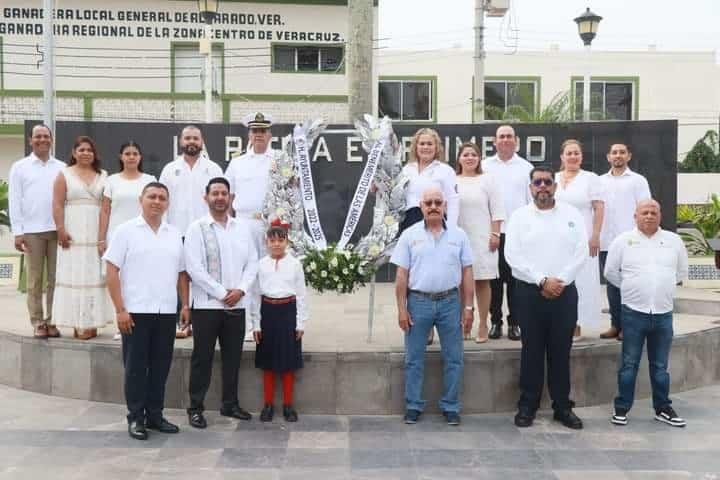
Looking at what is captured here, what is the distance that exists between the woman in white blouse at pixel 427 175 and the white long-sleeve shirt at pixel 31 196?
285 centimetres

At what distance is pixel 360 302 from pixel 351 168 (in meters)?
2.24

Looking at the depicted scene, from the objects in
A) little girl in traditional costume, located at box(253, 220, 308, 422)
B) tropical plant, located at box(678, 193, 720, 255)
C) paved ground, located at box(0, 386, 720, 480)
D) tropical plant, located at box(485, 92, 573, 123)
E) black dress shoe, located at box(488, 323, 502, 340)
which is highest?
tropical plant, located at box(485, 92, 573, 123)

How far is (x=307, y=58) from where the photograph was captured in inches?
828

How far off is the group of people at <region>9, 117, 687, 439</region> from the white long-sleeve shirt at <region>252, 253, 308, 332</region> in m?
0.01

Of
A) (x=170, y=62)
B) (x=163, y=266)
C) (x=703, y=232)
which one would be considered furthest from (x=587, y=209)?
(x=170, y=62)

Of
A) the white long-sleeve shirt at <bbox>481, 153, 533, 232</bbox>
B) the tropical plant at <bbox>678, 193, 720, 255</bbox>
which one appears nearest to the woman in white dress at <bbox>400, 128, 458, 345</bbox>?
the white long-sleeve shirt at <bbox>481, 153, 533, 232</bbox>

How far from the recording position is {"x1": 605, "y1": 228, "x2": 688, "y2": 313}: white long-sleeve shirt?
5945mm

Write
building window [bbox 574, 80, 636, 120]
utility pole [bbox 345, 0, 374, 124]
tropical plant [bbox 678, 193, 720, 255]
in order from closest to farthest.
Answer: utility pole [bbox 345, 0, 374, 124] → tropical plant [bbox 678, 193, 720, 255] → building window [bbox 574, 80, 636, 120]

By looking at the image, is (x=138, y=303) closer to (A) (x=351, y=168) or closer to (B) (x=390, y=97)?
(A) (x=351, y=168)

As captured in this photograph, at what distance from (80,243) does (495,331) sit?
340 centimetres

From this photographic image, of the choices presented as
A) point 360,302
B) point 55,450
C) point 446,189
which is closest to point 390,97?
point 360,302

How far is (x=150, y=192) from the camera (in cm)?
552

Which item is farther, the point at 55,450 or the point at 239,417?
the point at 239,417

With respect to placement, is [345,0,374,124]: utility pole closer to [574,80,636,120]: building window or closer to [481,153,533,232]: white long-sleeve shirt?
[481,153,533,232]: white long-sleeve shirt
